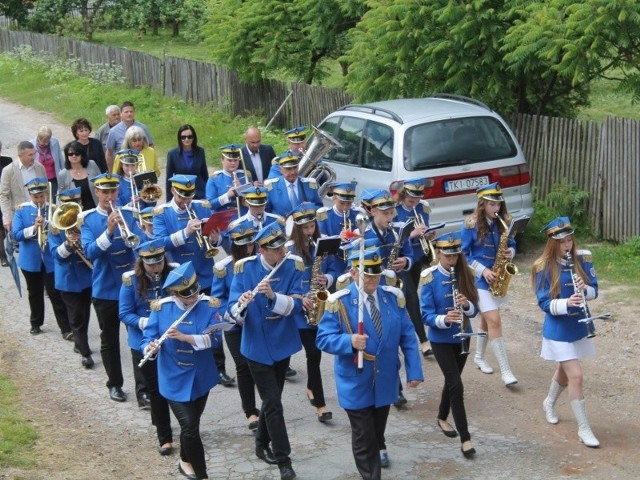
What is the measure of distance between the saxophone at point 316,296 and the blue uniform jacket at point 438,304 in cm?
81

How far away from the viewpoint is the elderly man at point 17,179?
1320cm

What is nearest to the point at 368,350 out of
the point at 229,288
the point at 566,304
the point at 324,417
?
the point at 229,288

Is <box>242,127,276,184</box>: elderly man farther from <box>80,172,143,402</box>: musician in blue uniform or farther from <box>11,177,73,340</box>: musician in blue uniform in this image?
<box>80,172,143,402</box>: musician in blue uniform

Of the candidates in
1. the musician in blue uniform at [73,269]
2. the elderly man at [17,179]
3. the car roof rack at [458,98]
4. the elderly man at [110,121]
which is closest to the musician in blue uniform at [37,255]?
the musician in blue uniform at [73,269]

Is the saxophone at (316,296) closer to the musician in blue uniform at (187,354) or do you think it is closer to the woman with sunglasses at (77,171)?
the musician in blue uniform at (187,354)

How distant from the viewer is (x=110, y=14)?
4497 cm

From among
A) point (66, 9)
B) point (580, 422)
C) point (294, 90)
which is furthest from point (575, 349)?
point (66, 9)

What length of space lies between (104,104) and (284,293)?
2080 centimetres

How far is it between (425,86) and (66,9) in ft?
99.3

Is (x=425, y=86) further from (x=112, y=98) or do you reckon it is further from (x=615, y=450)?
(x=112, y=98)

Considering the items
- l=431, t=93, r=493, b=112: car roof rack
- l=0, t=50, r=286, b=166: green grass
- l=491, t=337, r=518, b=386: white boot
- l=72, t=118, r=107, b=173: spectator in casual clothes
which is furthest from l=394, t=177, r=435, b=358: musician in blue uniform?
l=0, t=50, r=286, b=166: green grass

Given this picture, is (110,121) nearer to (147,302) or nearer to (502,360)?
(147,302)

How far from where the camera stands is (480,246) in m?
10.4

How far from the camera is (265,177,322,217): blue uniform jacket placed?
11.8 meters
